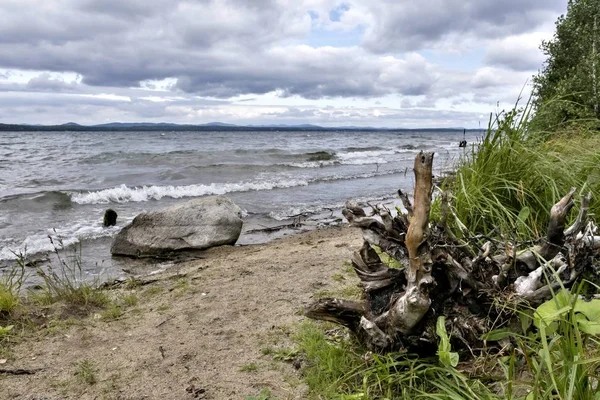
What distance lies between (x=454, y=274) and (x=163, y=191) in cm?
1423

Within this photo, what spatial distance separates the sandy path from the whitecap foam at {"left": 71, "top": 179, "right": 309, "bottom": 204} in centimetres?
924

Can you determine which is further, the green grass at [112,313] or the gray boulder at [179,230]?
the gray boulder at [179,230]

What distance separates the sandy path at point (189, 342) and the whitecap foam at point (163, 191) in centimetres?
924

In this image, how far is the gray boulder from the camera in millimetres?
8648

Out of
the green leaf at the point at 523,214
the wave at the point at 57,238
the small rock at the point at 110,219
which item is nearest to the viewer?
the green leaf at the point at 523,214

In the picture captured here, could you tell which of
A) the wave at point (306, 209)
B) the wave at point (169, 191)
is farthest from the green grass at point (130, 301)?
the wave at point (169, 191)

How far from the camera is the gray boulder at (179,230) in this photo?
8648 millimetres

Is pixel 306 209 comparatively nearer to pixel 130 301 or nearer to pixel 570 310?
pixel 130 301

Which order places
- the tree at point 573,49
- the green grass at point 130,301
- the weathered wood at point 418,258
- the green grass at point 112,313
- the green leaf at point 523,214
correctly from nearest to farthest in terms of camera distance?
the weathered wood at point 418,258 → the green leaf at point 523,214 → the green grass at point 112,313 → the green grass at point 130,301 → the tree at point 573,49

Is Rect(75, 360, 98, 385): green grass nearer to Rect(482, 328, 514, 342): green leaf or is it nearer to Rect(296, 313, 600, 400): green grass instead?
Rect(296, 313, 600, 400): green grass

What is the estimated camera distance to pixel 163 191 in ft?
52.6

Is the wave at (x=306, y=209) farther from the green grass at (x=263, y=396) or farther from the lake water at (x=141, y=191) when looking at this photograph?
the green grass at (x=263, y=396)

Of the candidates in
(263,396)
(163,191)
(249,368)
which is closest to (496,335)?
(263,396)

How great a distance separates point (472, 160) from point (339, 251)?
2.95 metres
